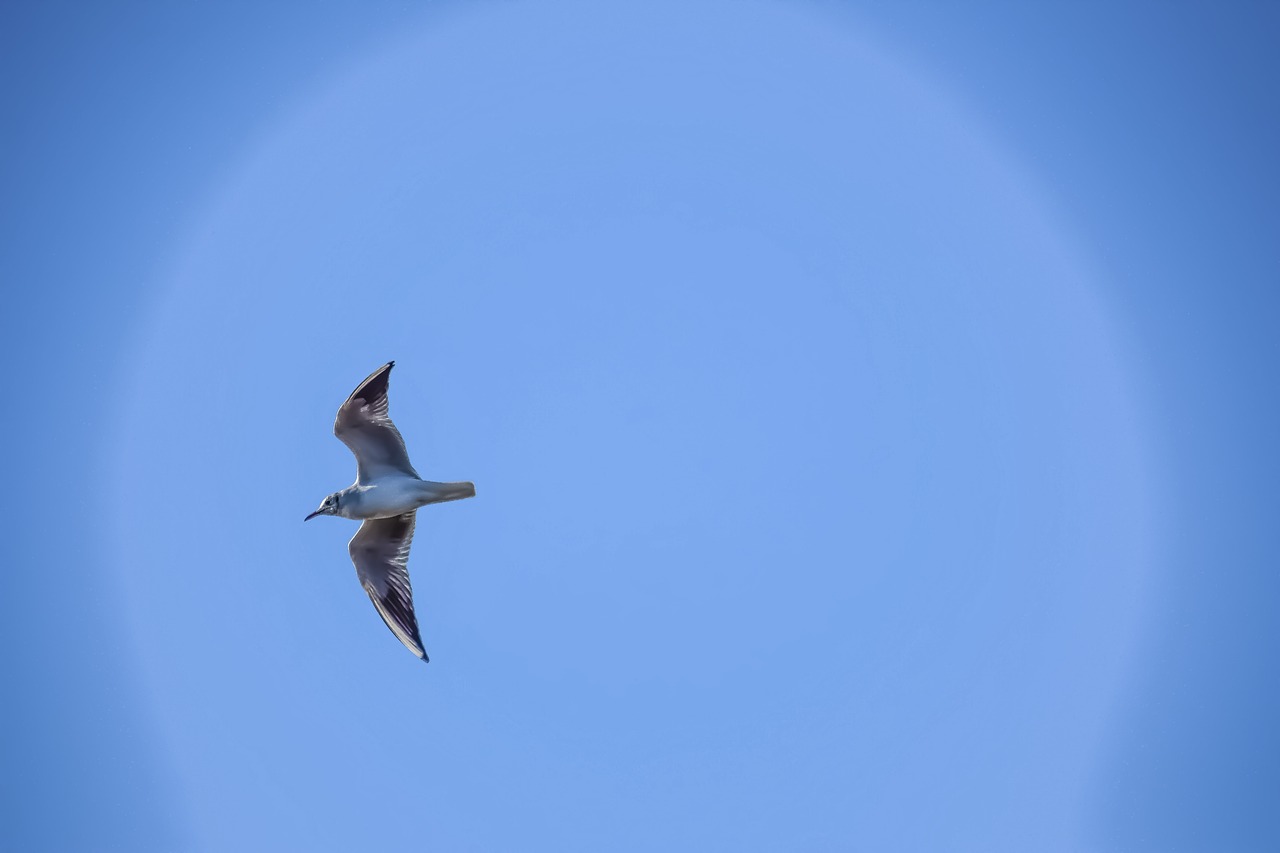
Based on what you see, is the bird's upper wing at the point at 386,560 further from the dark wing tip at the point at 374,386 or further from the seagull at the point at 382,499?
the dark wing tip at the point at 374,386

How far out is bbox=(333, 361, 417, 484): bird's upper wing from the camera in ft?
50.2

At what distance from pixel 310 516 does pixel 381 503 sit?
4.11ft

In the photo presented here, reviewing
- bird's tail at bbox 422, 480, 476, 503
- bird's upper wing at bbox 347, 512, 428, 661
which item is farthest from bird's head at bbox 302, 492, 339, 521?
bird's tail at bbox 422, 480, 476, 503

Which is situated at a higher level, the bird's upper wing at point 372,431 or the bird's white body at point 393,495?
the bird's upper wing at point 372,431

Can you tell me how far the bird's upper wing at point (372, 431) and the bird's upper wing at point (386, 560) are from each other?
0.85 metres

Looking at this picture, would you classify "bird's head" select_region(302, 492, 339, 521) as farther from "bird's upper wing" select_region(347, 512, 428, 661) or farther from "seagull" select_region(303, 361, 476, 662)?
"bird's upper wing" select_region(347, 512, 428, 661)

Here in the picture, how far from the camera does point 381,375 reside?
15312 mm

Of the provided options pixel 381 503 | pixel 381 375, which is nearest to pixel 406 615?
pixel 381 503

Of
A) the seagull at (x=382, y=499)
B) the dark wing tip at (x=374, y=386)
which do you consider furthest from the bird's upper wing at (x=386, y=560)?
the dark wing tip at (x=374, y=386)

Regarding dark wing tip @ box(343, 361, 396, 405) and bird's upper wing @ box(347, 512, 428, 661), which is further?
bird's upper wing @ box(347, 512, 428, 661)

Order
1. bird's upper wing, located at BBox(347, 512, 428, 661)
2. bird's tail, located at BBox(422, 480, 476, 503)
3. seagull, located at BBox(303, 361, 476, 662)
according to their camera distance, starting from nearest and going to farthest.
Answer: bird's tail, located at BBox(422, 480, 476, 503), seagull, located at BBox(303, 361, 476, 662), bird's upper wing, located at BBox(347, 512, 428, 661)

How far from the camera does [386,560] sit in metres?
16.3

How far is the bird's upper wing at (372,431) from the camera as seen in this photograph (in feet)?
50.2

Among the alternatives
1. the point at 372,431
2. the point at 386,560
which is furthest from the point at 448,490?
the point at 386,560
